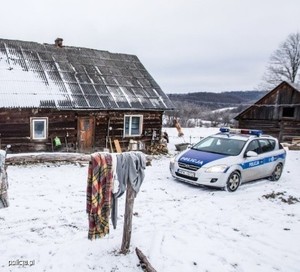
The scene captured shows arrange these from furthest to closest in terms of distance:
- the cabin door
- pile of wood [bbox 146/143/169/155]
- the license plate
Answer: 1. pile of wood [bbox 146/143/169/155]
2. the cabin door
3. the license plate

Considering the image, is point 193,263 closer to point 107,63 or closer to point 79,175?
point 79,175

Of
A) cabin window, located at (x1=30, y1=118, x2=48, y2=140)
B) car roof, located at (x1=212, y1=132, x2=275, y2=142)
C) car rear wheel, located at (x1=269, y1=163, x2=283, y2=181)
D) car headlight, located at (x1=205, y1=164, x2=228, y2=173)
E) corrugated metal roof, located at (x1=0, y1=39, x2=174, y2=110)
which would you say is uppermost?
corrugated metal roof, located at (x1=0, y1=39, x2=174, y2=110)

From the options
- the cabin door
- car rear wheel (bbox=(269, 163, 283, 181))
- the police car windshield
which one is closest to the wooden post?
the police car windshield

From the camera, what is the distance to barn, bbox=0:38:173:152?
47.6 feet

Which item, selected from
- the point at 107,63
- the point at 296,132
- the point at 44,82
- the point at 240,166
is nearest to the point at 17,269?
the point at 240,166

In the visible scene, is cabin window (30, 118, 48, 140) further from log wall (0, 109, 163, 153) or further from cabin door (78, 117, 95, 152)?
cabin door (78, 117, 95, 152)

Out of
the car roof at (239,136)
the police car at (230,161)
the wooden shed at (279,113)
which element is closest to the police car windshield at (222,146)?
the police car at (230,161)

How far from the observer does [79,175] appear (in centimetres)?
1088

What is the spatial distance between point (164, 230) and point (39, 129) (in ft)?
34.9

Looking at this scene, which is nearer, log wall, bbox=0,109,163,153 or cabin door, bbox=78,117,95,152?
log wall, bbox=0,109,163,153

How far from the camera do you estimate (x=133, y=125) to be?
17.8m

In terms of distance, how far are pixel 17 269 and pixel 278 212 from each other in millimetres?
5906

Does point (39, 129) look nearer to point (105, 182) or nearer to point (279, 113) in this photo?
point (105, 182)

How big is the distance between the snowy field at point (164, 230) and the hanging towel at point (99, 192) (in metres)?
0.53
